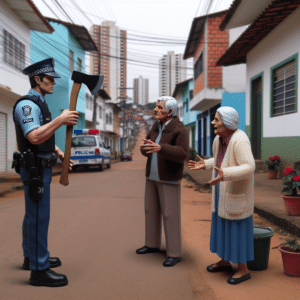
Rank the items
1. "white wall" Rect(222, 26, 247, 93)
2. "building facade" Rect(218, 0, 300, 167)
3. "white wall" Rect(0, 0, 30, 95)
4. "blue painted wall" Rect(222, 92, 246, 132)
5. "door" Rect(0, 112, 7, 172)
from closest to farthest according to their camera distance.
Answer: "building facade" Rect(218, 0, 300, 167), "white wall" Rect(0, 0, 30, 95), "door" Rect(0, 112, 7, 172), "blue painted wall" Rect(222, 92, 246, 132), "white wall" Rect(222, 26, 247, 93)

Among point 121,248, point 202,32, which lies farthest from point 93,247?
point 202,32

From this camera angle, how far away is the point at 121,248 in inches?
176

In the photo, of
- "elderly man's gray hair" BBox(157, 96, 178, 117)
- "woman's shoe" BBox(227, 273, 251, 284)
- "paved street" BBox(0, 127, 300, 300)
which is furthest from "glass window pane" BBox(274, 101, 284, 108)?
"woman's shoe" BBox(227, 273, 251, 284)

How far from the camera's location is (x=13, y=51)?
15.9m

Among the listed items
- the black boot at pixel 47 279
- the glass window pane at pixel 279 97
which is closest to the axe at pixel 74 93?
the black boot at pixel 47 279

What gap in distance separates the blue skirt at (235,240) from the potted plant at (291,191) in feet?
7.32

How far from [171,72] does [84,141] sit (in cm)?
6913

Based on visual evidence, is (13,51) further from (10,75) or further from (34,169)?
(34,169)

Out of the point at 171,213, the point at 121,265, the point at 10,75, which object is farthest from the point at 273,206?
the point at 10,75

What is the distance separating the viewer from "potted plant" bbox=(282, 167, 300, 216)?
5242mm

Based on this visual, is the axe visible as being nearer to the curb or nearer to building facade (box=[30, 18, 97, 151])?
the curb

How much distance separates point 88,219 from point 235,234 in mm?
3575

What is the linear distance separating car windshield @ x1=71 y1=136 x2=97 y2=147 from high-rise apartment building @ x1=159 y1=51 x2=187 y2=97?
35324 millimetres

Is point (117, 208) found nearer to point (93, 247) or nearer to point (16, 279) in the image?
point (93, 247)
